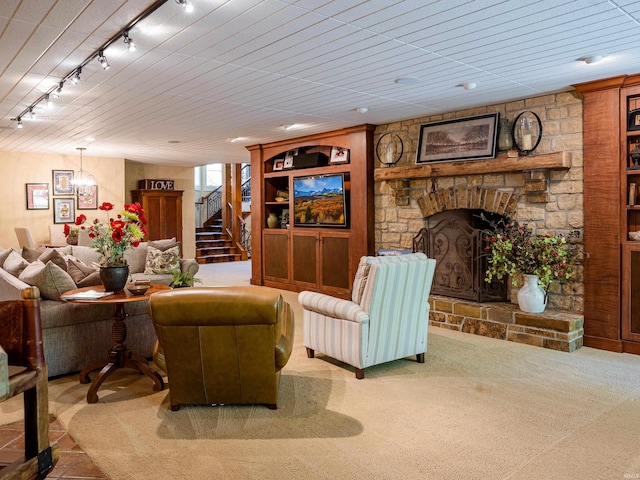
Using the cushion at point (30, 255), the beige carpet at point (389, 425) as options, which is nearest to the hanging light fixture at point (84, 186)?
the cushion at point (30, 255)

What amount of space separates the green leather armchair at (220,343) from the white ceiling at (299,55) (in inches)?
65.7

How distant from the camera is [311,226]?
7.65 meters

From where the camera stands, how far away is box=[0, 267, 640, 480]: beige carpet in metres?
2.47

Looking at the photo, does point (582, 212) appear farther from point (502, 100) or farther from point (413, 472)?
point (413, 472)

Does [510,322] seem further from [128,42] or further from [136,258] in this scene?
[136,258]

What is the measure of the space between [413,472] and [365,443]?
1.22 ft

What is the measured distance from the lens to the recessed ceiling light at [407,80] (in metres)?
4.41

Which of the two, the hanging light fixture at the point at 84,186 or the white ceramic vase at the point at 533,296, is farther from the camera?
the hanging light fixture at the point at 84,186

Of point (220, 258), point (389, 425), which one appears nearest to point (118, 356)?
point (389, 425)

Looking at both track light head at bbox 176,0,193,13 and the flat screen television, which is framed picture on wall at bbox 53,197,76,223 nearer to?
the flat screen television

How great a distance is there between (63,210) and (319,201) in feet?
18.5

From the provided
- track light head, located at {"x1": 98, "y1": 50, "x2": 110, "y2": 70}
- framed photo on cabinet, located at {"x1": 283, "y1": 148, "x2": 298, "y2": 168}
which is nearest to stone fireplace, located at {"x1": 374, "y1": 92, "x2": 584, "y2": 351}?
framed photo on cabinet, located at {"x1": 283, "y1": 148, "x2": 298, "y2": 168}

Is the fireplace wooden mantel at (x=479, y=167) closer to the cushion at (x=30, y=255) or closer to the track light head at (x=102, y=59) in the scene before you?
the track light head at (x=102, y=59)

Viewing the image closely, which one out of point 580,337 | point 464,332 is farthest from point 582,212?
point 464,332
